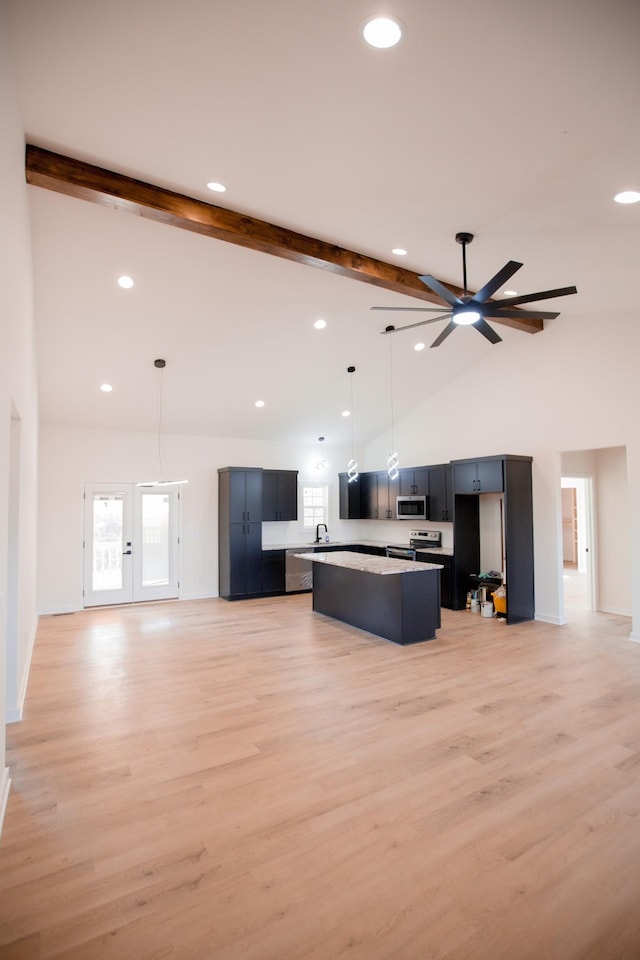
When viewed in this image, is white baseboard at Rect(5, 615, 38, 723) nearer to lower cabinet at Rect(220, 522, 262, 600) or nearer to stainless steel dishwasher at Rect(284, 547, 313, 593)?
lower cabinet at Rect(220, 522, 262, 600)

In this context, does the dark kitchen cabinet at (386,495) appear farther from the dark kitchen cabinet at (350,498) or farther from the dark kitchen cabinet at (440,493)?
the dark kitchen cabinet at (440,493)

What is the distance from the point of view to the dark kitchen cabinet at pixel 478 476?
21.9 feet

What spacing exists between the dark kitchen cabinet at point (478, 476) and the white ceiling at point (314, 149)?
6.90 ft

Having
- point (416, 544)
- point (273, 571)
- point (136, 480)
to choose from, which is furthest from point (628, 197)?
point (136, 480)

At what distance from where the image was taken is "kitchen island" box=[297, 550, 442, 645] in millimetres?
5586

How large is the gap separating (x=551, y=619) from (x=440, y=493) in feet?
7.99

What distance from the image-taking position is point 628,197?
10.3ft

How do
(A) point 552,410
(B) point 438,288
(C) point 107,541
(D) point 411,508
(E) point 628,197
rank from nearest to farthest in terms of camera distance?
(E) point 628,197 < (B) point 438,288 < (A) point 552,410 < (C) point 107,541 < (D) point 411,508

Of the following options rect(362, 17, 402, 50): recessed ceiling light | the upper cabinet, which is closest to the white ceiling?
rect(362, 17, 402, 50): recessed ceiling light

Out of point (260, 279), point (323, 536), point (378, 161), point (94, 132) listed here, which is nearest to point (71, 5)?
point (94, 132)

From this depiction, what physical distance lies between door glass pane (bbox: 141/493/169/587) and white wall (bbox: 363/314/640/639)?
480cm

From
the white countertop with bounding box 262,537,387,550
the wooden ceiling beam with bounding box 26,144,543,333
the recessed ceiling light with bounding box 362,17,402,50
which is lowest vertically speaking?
the white countertop with bounding box 262,537,387,550

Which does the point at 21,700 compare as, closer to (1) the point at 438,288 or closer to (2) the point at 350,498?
(1) the point at 438,288

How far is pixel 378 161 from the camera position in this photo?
303 centimetres
